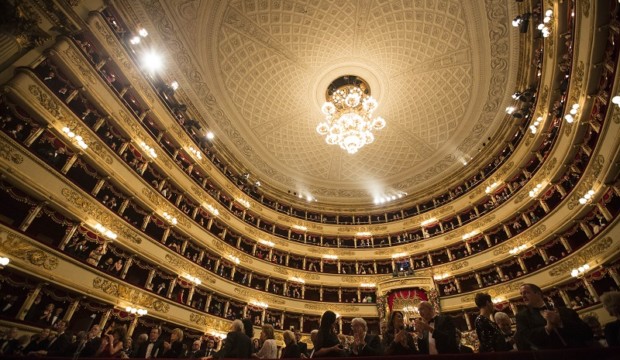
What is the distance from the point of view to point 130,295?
1245cm

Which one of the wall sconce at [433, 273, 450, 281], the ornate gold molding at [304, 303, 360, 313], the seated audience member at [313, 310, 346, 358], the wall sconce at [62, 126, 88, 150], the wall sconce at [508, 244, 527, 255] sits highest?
the wall sconce at [62, 126, 88, 150]

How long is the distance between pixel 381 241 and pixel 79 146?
22226 millimetres

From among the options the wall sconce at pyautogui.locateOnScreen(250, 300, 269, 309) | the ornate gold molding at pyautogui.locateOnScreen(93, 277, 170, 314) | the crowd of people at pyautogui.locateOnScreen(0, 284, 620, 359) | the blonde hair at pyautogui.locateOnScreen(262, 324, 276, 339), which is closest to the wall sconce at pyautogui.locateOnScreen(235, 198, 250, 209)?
the wall sconce at pyautogui.locateOnScreen(250, 300, 269, 309)

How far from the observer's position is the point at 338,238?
25.8 meters

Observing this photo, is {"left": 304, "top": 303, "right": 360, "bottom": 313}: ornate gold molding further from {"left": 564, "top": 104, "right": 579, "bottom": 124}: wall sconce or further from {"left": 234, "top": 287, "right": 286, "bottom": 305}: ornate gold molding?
{"left": 564, "top": 104, "right": 579, "bottom": 124}: wall sconce

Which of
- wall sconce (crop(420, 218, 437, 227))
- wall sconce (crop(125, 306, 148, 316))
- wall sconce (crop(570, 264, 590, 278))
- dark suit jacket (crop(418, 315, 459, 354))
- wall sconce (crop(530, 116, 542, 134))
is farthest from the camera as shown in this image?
wall sconce (crop(420, 218, 437, 227))

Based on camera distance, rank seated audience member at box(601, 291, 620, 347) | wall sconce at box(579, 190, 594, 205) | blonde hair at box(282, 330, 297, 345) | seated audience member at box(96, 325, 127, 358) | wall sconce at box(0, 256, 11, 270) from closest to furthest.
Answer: seated audience member at box(601, 291, 620, 347) < blonde hair at box(282, 330, 297, 345) < seated audience member at box(96, 325, 127, 358) < wall sconce at box(0, 256, 11, 270) < wall sconce at box(579, 190, 594, 205)

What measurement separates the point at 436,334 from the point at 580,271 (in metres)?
13.7

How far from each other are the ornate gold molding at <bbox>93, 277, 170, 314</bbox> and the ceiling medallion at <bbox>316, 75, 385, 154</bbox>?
12673mm

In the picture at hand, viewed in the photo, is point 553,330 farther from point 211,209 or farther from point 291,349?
point 211,209

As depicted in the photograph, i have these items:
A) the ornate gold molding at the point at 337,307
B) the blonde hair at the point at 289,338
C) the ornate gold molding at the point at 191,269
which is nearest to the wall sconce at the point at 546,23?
the blonde hair at the point at 289,338

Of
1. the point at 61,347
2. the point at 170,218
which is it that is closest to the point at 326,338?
the point at 61,347

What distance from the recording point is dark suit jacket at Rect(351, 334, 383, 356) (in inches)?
171

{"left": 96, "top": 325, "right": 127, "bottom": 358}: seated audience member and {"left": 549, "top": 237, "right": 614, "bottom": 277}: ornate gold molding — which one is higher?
{"left": 549, "top": 237, "right": 614, "bottom": 277}: ornate gold molding
